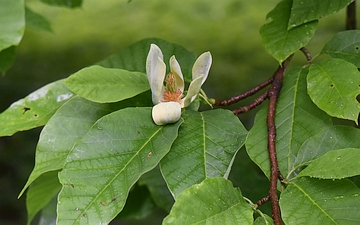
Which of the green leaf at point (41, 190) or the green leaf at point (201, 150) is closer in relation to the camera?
the green leaf at point (201, 150)

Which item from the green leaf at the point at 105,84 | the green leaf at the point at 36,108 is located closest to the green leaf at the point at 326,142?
the green leaf at the point at 105,84

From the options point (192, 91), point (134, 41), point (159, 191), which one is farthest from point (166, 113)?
point (134, 41)

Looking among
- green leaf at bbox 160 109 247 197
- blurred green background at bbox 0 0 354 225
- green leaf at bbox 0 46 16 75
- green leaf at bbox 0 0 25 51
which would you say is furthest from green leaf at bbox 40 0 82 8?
blurred green background at bbox 0 0 354 225

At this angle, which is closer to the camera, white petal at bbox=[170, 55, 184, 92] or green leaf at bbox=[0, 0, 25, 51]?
white petal at bbox=[170, 55, 184, 92]

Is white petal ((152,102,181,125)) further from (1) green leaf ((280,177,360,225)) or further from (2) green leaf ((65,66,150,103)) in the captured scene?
(1) green leaf ((280,177,360,225))

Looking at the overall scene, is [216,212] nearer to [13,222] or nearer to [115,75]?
[115,75]

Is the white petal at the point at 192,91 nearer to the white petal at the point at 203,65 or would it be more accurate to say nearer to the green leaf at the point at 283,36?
the white petal at the point at 203,65
